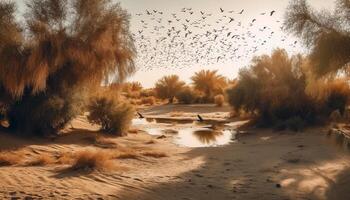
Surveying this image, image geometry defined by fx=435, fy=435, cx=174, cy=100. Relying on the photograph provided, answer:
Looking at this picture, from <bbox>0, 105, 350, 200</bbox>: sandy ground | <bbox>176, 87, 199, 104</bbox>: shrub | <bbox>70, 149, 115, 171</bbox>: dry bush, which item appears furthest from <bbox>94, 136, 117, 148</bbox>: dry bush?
<bbox>176, 87, 199, 104</bbox>: shrub

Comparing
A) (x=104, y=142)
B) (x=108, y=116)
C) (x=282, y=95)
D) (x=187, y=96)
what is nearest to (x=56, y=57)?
(x=104, y=142)

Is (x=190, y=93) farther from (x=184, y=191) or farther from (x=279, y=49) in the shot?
(x=184, y=191)

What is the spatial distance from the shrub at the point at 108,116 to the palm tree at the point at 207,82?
125 ft

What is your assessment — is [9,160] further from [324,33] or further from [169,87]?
[169,87]

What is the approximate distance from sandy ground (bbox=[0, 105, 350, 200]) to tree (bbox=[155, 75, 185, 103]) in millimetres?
46801

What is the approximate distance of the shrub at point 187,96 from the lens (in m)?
57.6

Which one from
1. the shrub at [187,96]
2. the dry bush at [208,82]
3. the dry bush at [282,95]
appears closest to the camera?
the dry bush at [282,95]

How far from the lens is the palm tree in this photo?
61966mm

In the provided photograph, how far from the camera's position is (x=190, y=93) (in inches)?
2292

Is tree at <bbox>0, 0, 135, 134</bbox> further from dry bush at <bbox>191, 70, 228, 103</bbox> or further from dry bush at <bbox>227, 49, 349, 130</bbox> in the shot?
dry bush at <bbox>191, 70, 228, 103</bbox>

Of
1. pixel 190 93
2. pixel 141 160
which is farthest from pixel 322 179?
pixel 190 93

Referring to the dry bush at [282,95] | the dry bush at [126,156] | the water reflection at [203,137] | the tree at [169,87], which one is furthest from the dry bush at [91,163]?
the tree at [169,87]

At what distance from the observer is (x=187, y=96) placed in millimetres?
57594

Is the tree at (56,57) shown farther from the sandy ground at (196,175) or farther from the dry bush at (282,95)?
the dry bush at (282,95)
